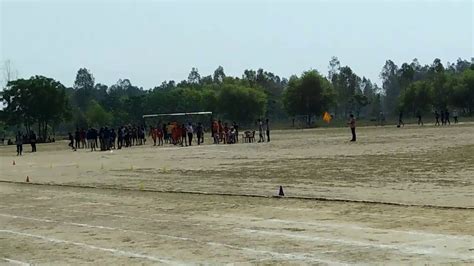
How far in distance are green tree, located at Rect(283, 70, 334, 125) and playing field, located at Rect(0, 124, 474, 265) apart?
92731 mm

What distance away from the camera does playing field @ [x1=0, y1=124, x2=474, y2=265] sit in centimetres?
1129

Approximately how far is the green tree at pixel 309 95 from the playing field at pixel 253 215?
92.7 m

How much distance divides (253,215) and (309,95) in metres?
107

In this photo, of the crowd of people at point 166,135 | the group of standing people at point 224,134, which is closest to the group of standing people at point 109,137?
the crowd of people at point 166,135

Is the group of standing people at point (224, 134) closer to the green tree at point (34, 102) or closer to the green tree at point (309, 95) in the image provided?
the green tree at point (34, 102)

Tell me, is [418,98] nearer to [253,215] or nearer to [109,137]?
[109,137]

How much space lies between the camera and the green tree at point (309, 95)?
121 metres

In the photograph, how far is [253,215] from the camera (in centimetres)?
1567

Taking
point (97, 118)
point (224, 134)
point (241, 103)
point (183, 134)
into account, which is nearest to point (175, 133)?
point (183, 134)

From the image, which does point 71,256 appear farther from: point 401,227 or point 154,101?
point 154,101

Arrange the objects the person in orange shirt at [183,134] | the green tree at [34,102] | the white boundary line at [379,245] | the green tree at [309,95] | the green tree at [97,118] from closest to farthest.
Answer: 1. the white boundary line at [379,245]
2. the person in orange shirt at [183,134]
3. the green tree at [34,102]
4. the green tree at [309,95]
5. the green tree at [97,118]

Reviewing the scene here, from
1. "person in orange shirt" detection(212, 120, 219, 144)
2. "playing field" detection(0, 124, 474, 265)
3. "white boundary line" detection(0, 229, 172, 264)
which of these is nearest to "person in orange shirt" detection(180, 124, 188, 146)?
"person in orange shirt" detection(212, 120, 219, 144)

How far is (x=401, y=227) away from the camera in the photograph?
12992 millimetres

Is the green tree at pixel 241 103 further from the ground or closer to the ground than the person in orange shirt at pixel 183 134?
further from the ground
